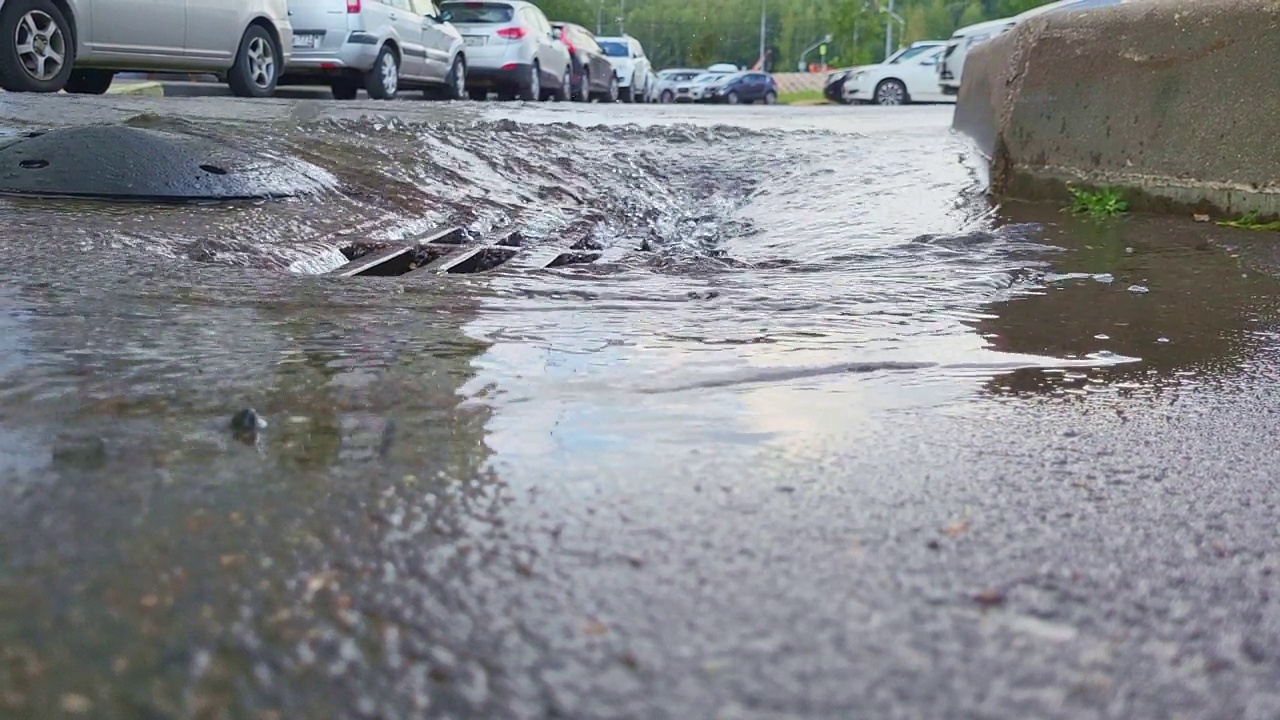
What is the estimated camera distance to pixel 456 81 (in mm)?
15047

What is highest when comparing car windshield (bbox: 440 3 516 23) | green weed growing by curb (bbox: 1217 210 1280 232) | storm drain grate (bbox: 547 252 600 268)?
car windshield (bbox: 440 3 516 23)

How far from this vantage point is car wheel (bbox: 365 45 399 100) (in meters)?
12.5

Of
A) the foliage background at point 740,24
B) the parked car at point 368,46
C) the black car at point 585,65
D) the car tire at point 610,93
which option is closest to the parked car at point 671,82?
the car tire at point 610,93

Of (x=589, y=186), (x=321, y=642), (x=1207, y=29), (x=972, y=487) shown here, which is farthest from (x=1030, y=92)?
(x=321, y=642)

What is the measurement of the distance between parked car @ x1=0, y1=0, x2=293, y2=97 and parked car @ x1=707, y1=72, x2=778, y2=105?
26459 millimetres

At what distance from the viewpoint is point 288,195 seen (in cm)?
467

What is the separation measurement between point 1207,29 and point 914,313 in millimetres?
2641

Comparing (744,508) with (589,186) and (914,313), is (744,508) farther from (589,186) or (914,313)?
(589,186)

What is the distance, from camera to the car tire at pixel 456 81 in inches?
580

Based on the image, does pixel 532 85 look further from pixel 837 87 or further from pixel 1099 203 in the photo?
pixel 837 87

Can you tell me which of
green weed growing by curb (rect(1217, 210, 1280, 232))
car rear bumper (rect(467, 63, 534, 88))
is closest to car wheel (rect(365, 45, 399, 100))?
car rear bumper (rect(467, 63, 534, 88))

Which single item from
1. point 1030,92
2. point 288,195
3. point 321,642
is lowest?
point 321,642

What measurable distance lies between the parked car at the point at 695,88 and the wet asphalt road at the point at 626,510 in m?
32.8

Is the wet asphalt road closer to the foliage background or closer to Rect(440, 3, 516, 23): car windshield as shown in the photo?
Rect(440, 3, 516, 23): car windshield
